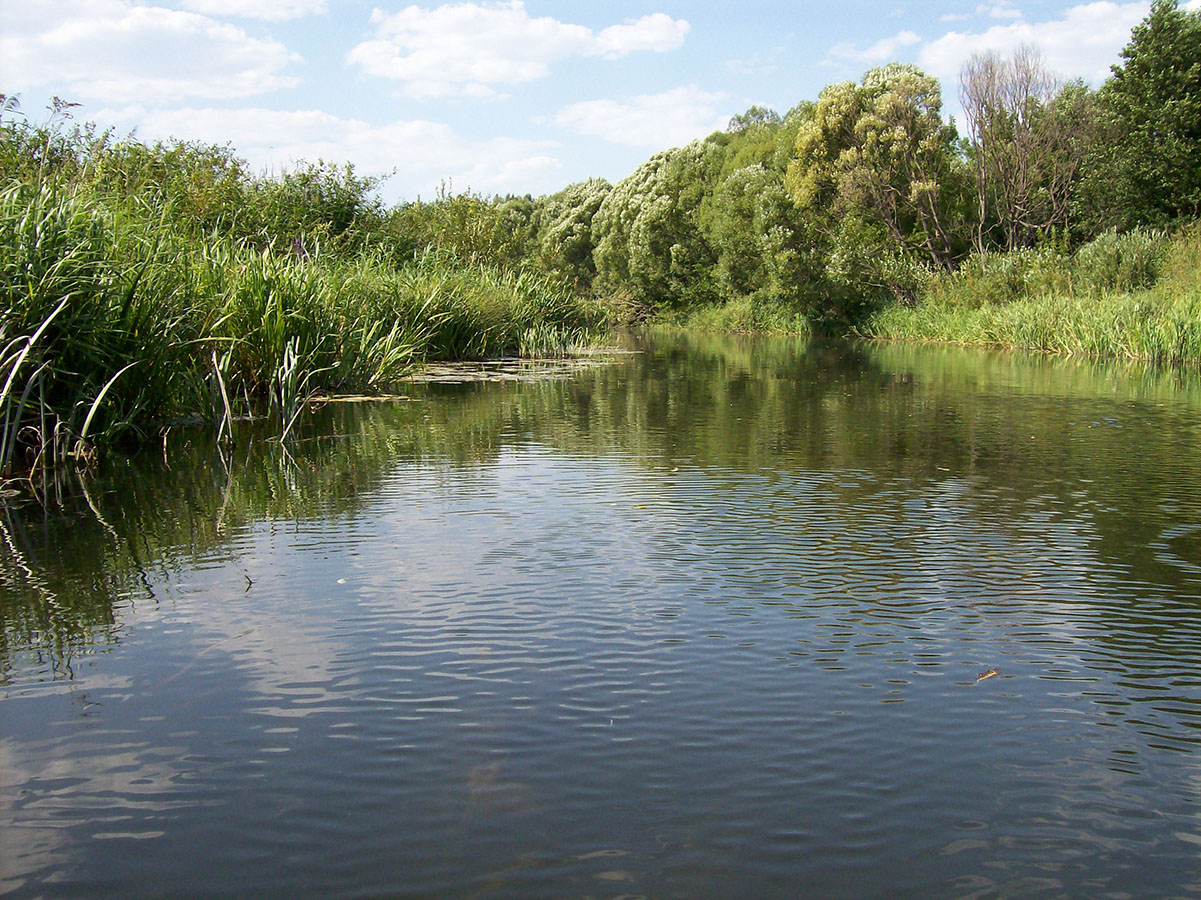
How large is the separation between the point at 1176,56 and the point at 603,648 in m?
32.2

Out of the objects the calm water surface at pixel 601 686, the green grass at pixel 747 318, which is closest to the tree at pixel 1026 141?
the green grass at pixel 747 318

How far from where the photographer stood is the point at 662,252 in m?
52.8

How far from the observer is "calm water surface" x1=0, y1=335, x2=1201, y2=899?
7.93 feet

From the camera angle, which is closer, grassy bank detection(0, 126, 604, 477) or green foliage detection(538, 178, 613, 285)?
grassy bank detection(0, 126, 604, 477)

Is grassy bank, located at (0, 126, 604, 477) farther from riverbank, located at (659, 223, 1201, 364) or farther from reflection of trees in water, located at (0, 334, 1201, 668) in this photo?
riverbank, located at (659, 223, 1201, 364)

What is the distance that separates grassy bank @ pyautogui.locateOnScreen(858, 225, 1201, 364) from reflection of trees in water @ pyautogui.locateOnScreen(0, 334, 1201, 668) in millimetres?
4521

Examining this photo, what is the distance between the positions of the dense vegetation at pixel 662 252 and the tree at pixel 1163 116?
7 cm

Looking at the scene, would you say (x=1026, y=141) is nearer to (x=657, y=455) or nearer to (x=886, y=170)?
(x=886, y=170)

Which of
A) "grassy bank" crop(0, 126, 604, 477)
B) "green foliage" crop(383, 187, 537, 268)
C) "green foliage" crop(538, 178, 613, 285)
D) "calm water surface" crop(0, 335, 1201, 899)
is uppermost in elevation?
"green foliage" crop(538, 178, 613, 285)

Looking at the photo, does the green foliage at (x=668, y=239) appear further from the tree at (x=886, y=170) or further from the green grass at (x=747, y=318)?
the tree at (x=886, y=170)

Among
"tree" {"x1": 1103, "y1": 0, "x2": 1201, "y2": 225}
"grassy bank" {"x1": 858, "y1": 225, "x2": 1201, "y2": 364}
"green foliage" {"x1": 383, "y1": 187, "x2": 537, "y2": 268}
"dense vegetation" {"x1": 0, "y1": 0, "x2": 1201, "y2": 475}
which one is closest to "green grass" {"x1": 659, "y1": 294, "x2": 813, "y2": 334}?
"dense vegetation" {"x1": 0, "y1": 0, "x2": 1201, "y2": 475}

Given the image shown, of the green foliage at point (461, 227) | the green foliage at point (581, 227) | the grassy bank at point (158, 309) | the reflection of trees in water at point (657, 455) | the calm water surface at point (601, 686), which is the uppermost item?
the green foliage at point (581, 227)

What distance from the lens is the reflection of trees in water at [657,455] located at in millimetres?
5094

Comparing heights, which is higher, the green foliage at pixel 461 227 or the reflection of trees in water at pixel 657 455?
the green foliage at pixel 461 227
